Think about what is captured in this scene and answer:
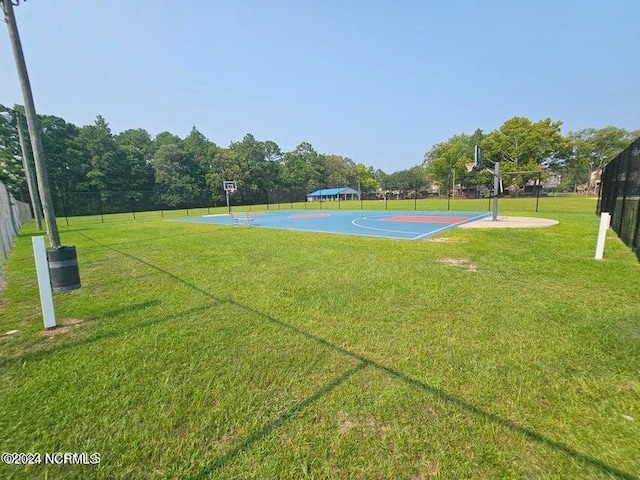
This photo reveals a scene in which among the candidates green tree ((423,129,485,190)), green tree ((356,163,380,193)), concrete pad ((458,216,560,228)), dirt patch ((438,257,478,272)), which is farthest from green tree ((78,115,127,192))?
green tree ((356,163,380,193))

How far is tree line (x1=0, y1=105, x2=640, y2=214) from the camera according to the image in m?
38.1

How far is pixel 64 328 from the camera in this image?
3475 millimetres

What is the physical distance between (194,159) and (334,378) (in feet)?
177

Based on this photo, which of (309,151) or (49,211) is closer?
(49,211)

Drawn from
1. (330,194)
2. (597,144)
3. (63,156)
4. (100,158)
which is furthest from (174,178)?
(597,144)

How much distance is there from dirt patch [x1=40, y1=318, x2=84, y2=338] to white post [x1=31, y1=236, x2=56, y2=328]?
0.07 metres

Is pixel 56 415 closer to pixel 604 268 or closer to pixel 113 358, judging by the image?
pixel 113 358

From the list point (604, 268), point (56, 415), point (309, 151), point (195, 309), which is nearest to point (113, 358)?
point (56, 415)

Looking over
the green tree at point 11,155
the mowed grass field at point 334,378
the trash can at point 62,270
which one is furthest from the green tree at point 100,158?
the trash can at point 62,270

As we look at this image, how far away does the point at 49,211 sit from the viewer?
379 centimetres

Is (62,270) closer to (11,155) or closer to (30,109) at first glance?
(30,109)

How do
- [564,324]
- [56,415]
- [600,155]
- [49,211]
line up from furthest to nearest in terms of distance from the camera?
[600,155] < [49,211] < [564,324] < [56,415]

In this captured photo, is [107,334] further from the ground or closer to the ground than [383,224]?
further from the ground

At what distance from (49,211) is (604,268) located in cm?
891
